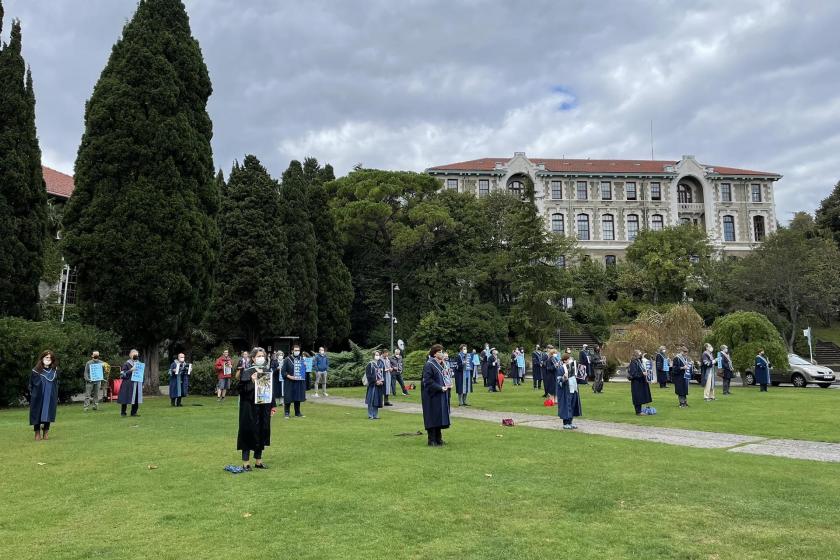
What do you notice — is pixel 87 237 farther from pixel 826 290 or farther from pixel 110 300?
pixel 826 290

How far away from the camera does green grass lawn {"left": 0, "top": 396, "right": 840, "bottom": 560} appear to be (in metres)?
5.39

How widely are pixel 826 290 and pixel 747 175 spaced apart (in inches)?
1125

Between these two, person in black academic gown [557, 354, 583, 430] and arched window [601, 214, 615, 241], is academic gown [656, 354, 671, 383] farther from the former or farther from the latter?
arched window [601, 214, 615, 241]

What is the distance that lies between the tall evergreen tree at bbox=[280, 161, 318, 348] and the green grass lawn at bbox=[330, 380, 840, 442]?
1582cm

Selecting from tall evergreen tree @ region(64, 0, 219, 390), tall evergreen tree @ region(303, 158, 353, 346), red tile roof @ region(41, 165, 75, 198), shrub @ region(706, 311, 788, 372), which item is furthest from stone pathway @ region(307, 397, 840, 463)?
red tile roof @ region(41, 165, 75, 198)

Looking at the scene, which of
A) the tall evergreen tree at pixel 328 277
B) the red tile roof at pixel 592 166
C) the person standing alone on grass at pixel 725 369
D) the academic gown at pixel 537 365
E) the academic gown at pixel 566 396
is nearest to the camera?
the academic gown at pixel 566 396

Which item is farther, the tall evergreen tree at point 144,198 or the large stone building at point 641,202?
the large stone building at point 641,202

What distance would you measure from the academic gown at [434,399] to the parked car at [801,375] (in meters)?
23.1

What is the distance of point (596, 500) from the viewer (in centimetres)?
696

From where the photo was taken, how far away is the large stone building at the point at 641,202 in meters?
74.1

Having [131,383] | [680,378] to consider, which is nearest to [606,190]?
[680,378]

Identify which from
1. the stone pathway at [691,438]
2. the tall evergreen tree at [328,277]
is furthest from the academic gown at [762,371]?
the tall evergreen tree at [328,277]

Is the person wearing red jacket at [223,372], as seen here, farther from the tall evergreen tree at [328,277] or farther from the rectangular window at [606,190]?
the rectangular window at [606,190]

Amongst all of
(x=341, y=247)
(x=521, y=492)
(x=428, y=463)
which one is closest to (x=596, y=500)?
(x=521, y=492)
